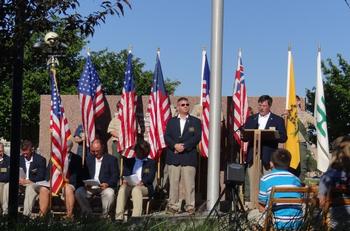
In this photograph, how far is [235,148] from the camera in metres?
13.7

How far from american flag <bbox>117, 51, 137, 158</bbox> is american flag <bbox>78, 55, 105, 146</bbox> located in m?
0.58

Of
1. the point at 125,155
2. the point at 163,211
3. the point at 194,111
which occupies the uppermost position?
the point at 194,111

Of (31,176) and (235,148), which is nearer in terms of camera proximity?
(31,176)

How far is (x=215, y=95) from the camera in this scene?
1025 cm

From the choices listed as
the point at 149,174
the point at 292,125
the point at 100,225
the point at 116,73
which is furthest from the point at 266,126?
the point at 116,73

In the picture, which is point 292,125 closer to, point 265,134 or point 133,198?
point 265,134

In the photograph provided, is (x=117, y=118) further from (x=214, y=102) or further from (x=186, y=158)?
(x=214, y=102)

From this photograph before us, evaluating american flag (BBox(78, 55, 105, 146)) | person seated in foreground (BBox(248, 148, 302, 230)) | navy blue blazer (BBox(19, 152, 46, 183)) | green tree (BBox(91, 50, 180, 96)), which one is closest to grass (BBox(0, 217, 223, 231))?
person seated in foreground (BBox(248, 148, 302, 230))

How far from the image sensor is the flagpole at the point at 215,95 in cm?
1017

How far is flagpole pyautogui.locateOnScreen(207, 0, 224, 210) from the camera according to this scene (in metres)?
10.2

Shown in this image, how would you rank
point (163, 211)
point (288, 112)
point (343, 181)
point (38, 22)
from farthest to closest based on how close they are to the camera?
point (288, 112), point (163, 211), point (343, 181), point (38, 22)

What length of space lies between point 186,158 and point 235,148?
6.18ft

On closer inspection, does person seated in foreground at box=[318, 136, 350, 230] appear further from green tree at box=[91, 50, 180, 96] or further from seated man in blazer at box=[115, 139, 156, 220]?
green tree at box=[91, 50, 180, 96]

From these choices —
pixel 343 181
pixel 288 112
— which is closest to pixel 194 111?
pixel 288 112
